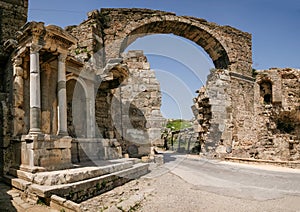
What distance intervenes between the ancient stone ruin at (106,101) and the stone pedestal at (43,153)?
0.08 feet

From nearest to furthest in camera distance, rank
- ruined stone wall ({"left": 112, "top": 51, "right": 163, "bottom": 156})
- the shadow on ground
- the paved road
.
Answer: the shadow on ground
the paved road
ruined stone wall ({"left": 112, "top": 51, "right": 163, "bottom": 156})

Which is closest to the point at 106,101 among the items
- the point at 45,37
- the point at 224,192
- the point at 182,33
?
the point at 45,37

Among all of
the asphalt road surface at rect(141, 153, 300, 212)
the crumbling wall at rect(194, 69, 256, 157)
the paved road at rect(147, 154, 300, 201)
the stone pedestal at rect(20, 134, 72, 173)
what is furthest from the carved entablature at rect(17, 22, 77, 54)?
the crumbling wall at rect(194, 69, 256, 157)

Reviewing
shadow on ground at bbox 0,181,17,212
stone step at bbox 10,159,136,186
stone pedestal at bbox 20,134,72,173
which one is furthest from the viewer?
stone pedestal at bbox 20,134,72,173

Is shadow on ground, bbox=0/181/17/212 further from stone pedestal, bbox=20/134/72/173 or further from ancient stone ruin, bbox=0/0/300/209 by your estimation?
stone pedestal, bbox=20/134/72/173

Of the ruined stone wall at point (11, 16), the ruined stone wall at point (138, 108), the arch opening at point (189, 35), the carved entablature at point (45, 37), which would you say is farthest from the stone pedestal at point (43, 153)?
the arch opening at point (189, 35)

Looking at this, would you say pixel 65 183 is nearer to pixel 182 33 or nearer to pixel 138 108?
pixel 138 108

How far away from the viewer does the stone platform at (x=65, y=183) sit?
14.1ft

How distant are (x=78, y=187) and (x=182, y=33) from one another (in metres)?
12.5

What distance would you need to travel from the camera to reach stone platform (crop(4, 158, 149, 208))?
14.1 feet

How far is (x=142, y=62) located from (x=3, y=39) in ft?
18.0

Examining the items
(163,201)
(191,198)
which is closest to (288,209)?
(191,198)

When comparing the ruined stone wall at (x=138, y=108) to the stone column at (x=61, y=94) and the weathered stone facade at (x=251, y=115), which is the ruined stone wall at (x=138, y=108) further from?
the weathered stone facade at (x=251, y=115)

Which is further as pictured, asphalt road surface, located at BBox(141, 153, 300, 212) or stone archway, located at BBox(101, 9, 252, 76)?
stone archway, located at BBox(101, 9, 252, 76)
